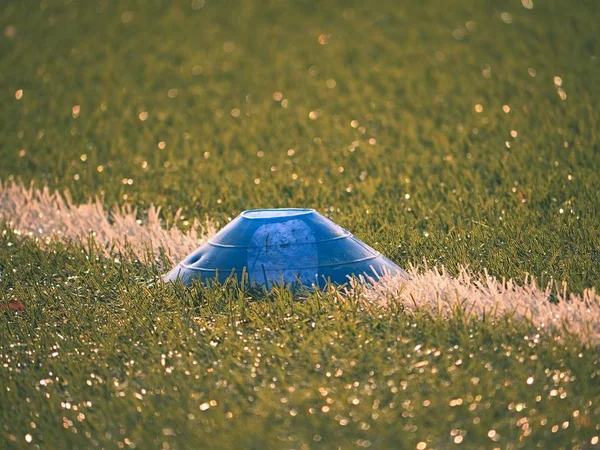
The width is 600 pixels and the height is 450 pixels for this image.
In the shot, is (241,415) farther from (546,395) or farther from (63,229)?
(63,229)

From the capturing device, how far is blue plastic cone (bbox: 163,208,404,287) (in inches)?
145

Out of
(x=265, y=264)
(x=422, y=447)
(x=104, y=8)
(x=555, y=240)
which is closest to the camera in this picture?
(x=422, y=447)

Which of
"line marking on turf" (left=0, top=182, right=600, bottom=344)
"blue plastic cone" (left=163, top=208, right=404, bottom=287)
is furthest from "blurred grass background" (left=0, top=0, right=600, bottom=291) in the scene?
"blue plastic cone" (left=163, top=208, right=404, bottom=287)

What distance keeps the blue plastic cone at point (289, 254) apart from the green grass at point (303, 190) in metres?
0.12

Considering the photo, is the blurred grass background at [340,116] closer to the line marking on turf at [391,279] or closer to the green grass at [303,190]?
the green grass at [303,190]

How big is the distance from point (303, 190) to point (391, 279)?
1941mm

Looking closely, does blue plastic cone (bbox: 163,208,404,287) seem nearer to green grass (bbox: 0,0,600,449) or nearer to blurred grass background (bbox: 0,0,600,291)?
green grass (bbox: 0,0,600,449)

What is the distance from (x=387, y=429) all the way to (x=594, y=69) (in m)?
6.11

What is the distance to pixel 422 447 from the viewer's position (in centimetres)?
255

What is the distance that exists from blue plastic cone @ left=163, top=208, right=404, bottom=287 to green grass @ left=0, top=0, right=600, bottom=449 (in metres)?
0.12

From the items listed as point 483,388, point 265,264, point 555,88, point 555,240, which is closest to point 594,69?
point 555,88

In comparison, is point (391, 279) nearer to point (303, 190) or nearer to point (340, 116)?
point (303, 190)

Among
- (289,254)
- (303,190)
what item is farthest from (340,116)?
(289,254)

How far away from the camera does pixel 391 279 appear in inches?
144
